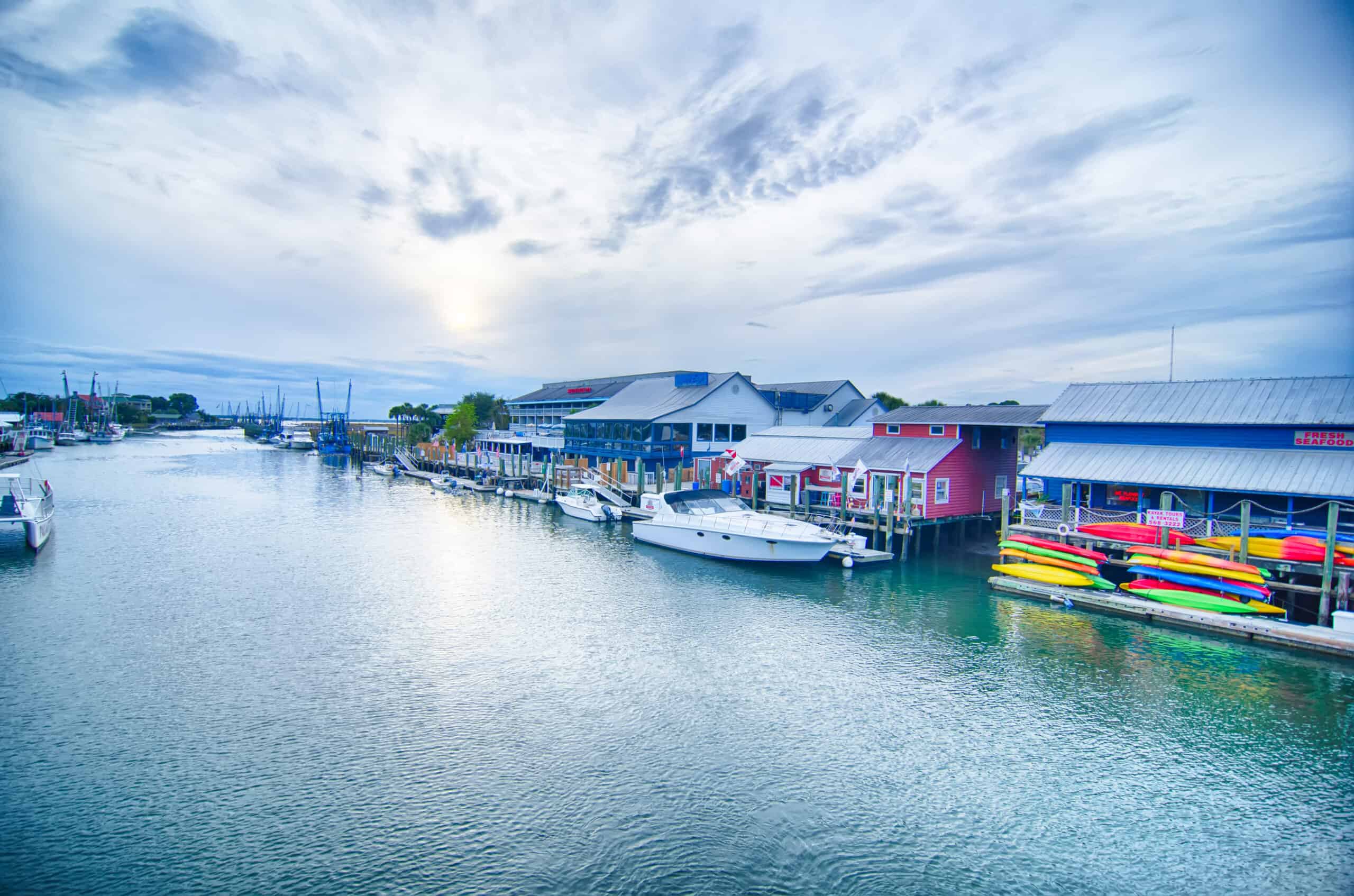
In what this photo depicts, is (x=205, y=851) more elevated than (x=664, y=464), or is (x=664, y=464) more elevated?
(x=664, y=464)

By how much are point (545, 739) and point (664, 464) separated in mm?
34497

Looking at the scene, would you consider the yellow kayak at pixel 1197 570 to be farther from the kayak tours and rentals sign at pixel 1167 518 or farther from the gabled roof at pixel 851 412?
the gabled roof at pixel 851 412

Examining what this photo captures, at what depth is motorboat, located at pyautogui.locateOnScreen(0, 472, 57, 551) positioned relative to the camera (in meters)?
31.4

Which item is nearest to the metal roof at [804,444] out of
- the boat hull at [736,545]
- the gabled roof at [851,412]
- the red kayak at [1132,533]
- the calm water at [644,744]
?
the boat hull at [736,545]

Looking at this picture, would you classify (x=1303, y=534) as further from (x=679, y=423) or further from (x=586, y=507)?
(x=586, y=507)

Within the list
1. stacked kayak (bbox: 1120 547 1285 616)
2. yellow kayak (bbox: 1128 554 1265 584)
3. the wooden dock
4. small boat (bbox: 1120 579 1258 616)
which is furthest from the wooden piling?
small boat (bbox: 1120 579 1258 616)

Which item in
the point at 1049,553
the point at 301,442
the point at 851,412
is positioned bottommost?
the point at 1049,553

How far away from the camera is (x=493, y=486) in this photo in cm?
6169

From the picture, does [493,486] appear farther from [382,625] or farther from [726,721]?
[726,721]

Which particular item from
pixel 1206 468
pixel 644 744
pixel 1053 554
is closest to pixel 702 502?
pixel 1053 554

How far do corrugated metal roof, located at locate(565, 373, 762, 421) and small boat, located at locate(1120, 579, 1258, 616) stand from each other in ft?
98.5

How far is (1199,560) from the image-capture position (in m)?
22.9

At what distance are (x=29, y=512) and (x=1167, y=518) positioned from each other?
4965 centimetres

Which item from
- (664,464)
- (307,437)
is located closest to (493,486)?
(664,464)
